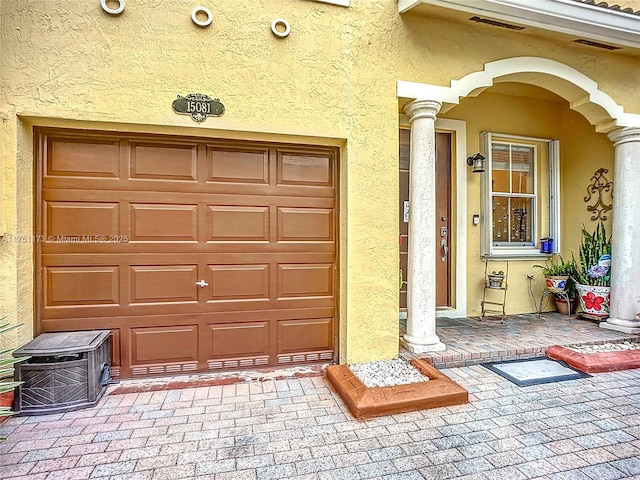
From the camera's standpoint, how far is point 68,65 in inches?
109

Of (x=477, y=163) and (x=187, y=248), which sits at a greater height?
(x=477, y=163)

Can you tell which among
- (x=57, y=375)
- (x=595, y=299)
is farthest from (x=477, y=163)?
(x=57, y=375)

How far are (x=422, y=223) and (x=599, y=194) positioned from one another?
328cm

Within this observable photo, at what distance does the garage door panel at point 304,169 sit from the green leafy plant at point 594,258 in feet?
12.5

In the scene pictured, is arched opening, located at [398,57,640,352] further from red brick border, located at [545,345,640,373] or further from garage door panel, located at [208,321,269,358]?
garage door panel, located at [208,321,269,358]

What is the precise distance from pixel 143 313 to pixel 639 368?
4.72 metres

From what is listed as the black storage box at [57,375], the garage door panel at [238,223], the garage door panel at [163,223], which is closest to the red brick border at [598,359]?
the garage door panel at [238,223]

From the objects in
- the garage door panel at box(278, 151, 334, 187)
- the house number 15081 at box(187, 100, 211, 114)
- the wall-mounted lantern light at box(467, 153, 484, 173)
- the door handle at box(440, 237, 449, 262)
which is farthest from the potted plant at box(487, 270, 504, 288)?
the house number 15081 at box(187, 100, 211, 114)

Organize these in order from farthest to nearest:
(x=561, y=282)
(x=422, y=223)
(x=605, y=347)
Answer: (x=561, y=282) < (x=605, y=347) < (x=422, y=223)

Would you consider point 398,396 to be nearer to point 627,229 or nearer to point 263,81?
point 263,81

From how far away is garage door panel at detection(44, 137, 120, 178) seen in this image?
2.98 metres

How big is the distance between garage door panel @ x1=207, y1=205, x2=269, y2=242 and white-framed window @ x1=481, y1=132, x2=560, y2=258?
3222 millimetres

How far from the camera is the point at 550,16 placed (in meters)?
3.35

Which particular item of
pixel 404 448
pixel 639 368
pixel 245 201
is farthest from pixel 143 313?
pixel 639 368
